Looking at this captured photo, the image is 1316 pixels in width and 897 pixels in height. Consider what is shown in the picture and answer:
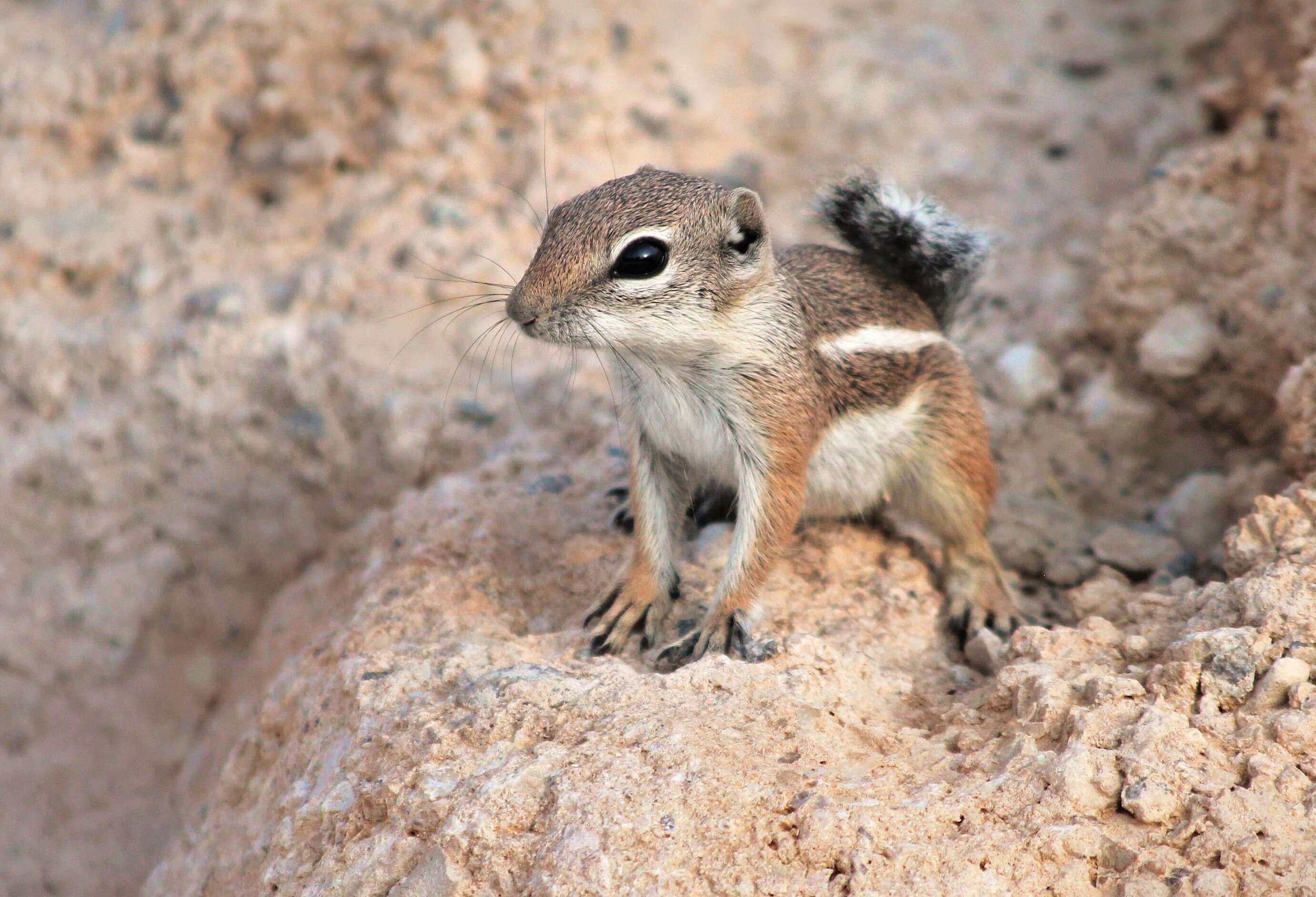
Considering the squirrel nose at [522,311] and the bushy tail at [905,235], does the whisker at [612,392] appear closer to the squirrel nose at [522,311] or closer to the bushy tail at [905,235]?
the squirrel nose at [522,311]

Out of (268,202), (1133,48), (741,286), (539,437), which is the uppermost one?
(1133,48)

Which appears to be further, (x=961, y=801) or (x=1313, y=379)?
(x=1313, y=379)

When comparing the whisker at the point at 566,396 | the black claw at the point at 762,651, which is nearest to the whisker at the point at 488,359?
the whisker at the point at 566,396

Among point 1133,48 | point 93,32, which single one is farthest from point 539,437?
point 1133,48

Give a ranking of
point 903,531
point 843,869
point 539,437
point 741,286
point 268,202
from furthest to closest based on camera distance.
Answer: point 268,202
point 539,437
point 903,531
point 741,286
point 843,869

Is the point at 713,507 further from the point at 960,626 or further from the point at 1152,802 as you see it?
the point at 1152,802

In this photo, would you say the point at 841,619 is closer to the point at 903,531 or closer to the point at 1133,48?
the point at 903,531

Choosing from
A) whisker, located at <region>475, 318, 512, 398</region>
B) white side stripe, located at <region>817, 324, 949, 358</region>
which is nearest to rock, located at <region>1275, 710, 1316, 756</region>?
white side stripe, located at <region>817, 324, 949, 358</region>

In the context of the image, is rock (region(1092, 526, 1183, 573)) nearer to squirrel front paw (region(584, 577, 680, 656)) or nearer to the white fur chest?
the white fur chest
